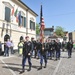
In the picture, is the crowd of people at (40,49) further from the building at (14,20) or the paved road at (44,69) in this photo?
the building at (14,20)

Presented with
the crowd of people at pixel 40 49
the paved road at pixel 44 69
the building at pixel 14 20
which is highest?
the building at pixel 14 20

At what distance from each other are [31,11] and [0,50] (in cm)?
1489

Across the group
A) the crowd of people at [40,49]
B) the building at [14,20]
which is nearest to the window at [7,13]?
the building at [14,20]

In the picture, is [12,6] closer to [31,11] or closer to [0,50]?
[0,50]

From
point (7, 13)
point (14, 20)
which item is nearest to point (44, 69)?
point (7, 13)

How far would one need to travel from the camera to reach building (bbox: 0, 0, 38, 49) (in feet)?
71.2

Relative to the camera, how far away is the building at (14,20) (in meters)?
21.7

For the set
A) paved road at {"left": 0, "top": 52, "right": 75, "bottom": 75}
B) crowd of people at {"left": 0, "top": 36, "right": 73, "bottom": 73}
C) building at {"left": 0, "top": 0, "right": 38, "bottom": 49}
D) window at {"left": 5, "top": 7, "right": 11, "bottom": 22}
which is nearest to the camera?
paved road at {"left": 0, "top": 52, "right": 75, "bottom": 75}

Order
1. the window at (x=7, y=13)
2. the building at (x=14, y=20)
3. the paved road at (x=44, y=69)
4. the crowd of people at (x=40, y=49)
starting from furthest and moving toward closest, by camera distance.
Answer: the window at (x=7, y=13) → the building at (x=14, y=20) → the crowd of people at (x=40, y=49) → the paved road at (x=44, y=69)

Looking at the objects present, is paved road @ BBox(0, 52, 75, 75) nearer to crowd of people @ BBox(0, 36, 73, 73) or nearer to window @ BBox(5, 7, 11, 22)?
crowd of people @ BBox(0, 36, 73, 73)

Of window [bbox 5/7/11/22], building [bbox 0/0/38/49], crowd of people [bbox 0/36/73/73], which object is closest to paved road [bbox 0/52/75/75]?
crowd of people [bbox 0/36/73/73]

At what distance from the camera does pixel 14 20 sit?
24.9 meters

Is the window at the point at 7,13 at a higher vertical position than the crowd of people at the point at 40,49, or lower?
higher

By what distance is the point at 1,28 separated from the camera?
2116cm
